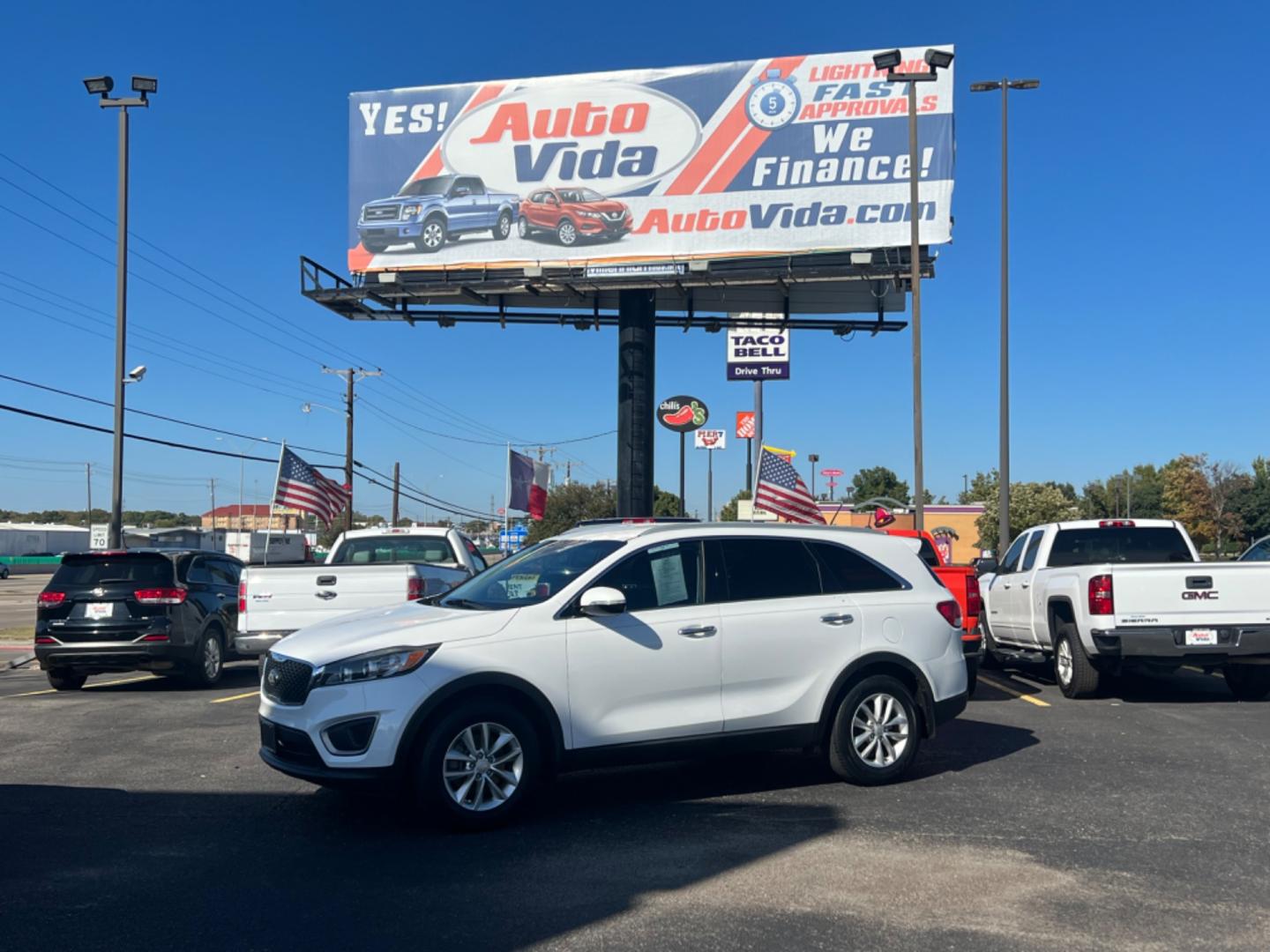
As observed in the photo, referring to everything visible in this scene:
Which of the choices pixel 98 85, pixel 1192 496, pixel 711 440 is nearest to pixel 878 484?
pixel 1192 496

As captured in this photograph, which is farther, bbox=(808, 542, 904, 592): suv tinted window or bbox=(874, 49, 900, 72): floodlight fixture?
bbox=(874, 49, 900, 72): floodlight fixture

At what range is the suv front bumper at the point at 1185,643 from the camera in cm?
1118

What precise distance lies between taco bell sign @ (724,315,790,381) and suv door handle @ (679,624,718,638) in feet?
68.4

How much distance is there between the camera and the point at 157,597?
1304cm

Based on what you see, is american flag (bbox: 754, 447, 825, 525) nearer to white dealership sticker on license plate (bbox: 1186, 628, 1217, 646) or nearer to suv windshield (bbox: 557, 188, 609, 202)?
suv windshield (bbox: 557, 188, 609, 202)

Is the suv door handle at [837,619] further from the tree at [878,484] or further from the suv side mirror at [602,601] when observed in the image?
the tree at [878,484]

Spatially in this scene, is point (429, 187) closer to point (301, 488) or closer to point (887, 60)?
point (301, 488)

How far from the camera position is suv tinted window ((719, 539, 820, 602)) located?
7.44m

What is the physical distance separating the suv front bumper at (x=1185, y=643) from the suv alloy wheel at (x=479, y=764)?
7.33 meters

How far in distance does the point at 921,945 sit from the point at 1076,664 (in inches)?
315

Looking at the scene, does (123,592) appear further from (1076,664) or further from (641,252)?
(641,252)

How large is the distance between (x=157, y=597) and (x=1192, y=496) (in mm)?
83554

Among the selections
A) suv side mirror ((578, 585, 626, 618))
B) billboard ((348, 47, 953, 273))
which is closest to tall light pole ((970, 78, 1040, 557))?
billboard ((348, 47, 953, 273))

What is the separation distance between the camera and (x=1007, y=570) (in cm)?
1441
